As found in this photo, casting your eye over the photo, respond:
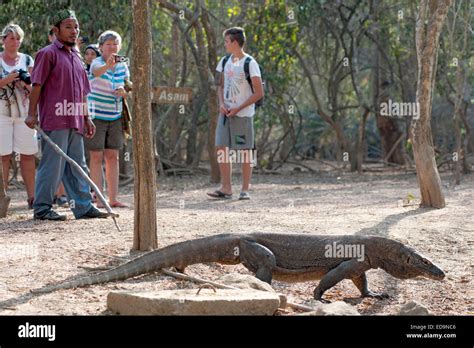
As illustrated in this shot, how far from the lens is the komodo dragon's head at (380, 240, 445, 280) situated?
6.35 meters

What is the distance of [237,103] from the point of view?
35.7 ft

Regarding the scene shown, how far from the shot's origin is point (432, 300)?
652 cm

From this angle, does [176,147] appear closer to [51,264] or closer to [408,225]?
[408,225]

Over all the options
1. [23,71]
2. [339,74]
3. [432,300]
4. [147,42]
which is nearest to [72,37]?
[23,71]

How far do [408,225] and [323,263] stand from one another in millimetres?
2309

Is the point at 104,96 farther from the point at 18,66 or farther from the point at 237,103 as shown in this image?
the point at 237,103

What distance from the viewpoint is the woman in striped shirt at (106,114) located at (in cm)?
938

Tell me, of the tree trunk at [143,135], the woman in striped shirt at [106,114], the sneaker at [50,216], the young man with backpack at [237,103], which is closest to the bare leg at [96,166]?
the woman in striped shirt at [106,114]

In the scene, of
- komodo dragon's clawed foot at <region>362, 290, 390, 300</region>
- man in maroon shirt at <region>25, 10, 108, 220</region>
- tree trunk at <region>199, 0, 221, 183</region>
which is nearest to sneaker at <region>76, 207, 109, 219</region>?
man in maroon shirt at <region>25, 10, 108, 220</region>

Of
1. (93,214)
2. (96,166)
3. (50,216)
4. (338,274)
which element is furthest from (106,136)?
(338,274)

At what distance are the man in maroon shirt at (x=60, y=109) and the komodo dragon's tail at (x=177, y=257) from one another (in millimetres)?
2493
